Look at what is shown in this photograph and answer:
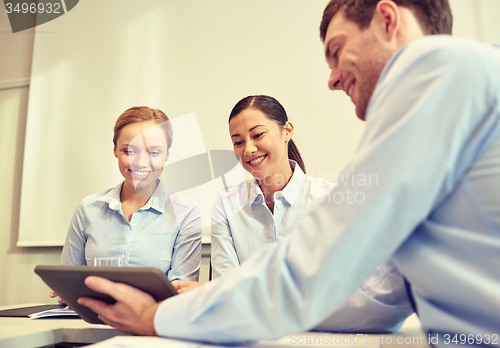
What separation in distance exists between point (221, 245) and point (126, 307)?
3.06 ft

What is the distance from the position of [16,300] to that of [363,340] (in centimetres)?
294

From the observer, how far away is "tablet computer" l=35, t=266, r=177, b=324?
598 mm

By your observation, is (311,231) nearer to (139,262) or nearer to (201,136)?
(139,262)

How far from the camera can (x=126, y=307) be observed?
606 millimetres

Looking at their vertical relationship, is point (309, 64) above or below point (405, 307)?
above

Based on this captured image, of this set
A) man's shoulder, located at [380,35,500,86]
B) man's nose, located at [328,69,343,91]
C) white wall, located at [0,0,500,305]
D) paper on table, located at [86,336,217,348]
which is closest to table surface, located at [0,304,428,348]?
paper on table, located at [86,336,217,348]

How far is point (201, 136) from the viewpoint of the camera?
7.98ft

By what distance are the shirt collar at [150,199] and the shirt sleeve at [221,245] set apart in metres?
0.27

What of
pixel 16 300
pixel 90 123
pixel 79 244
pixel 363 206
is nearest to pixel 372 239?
pixel 363 206

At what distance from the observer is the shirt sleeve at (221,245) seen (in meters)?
1.46

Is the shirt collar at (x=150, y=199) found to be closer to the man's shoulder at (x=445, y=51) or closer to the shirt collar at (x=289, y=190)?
the shirt collar at (x=289, y=190)

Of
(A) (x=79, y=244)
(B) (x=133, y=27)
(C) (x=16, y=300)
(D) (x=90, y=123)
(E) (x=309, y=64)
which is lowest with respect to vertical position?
(C) (x=16, y=300)

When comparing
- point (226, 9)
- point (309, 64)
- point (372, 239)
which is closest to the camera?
point (372, 239)

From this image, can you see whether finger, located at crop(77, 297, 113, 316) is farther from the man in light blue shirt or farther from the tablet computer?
the man in light blue shirt
